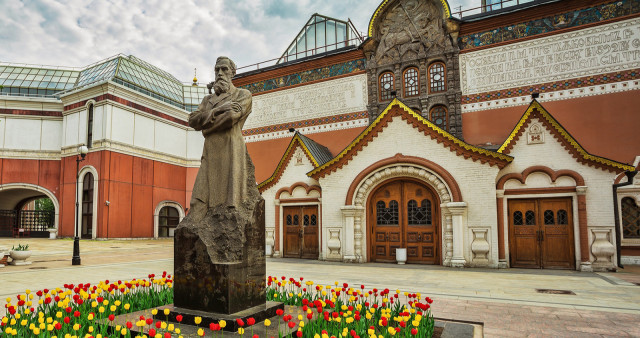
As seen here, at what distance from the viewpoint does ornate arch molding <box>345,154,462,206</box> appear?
13.9 meters

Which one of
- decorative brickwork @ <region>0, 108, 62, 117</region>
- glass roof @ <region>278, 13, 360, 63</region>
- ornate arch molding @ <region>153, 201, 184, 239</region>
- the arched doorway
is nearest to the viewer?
glass roof @ <region>278, 13, 360, 63</region>

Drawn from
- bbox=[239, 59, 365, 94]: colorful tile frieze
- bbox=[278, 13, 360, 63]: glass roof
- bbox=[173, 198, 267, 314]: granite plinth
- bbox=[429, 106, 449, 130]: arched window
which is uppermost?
bbox=[278, 13, 360, 63]: glass roof

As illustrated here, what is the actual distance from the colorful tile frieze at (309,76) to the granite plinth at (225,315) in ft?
52.7

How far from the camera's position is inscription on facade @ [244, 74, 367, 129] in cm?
1958

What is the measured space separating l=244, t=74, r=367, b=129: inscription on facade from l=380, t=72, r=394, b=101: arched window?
84 cm

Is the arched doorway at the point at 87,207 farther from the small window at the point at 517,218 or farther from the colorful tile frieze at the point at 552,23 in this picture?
the small window at the point at 517,218

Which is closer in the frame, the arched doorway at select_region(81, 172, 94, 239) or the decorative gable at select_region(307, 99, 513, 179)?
the decorative gable at select_region(307, 99, 513, 179)

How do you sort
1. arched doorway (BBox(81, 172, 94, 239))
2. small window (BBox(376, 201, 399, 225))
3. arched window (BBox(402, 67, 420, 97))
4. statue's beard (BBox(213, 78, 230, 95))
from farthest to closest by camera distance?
arched doorway (BBox(81, 172, 94, 239)) → arched window (BBox(402, 67, 420, 97)) → small window (BBox(376, 201, 399, 225)) → statue's beard (BBox(213, 78, 230, 95))

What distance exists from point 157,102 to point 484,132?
26.4 metres

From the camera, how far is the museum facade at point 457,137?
520 inches

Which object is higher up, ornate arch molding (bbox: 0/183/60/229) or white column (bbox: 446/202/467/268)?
ornate arch molding (bbox: 0/183/60/229)

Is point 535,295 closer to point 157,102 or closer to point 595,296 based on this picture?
point 595,296

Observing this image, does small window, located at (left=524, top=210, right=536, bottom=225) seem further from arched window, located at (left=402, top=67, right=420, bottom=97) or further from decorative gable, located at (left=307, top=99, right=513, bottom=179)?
arched window, located at (left=402, top=67, right=420, bottom=97)

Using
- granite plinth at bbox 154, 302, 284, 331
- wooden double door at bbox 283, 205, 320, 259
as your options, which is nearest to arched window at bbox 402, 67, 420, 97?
wooden double door at bbox 283, 205, 320, 259
